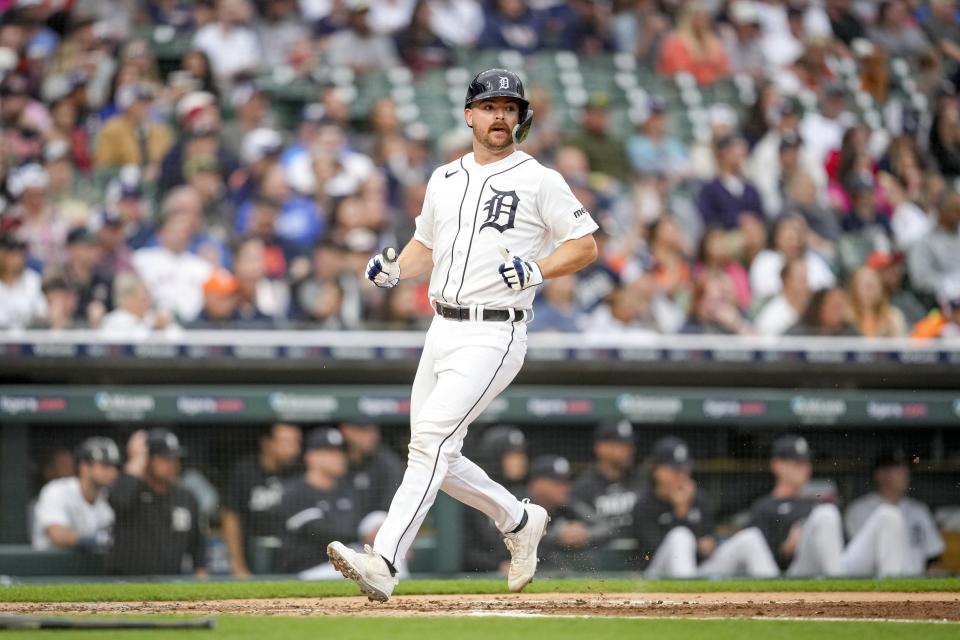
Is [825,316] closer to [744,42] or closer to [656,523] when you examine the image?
[656,523]

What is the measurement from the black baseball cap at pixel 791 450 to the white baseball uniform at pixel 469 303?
3.20 meters

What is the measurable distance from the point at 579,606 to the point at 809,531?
2.84m

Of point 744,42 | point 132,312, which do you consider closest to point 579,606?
point 132,312

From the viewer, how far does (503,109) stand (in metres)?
5.04

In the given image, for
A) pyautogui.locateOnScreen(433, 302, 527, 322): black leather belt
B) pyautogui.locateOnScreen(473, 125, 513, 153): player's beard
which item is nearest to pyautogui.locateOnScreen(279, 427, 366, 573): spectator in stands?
pyautogui.locateOnScreen(433, 302, 527, 322): black leather belt

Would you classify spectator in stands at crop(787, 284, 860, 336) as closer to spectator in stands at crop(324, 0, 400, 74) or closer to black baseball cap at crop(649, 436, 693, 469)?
black baseball cap at crop(649, 436, 693, 469)

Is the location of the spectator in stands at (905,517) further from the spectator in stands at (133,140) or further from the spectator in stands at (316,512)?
the spectator in stands at (133,140)

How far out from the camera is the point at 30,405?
750 centimetres

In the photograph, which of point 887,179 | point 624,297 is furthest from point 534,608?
point 887,179

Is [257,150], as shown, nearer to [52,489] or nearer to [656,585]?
[52,489]

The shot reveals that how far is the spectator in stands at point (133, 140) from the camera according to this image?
10.5 m

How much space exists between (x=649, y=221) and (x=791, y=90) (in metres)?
2.72

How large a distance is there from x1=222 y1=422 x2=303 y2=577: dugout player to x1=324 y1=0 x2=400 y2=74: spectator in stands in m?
4.93

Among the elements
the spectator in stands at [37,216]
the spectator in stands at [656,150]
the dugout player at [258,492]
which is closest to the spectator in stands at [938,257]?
the spectator in stands at [656,150]
